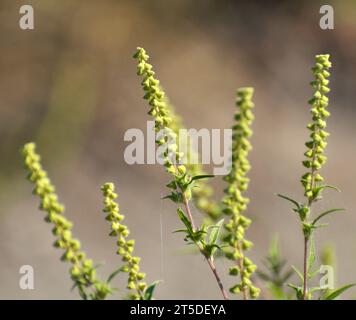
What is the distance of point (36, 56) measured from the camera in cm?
770

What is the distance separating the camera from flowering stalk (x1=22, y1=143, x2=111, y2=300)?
137 centimetres

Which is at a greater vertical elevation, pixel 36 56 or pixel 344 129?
pixel 36 56

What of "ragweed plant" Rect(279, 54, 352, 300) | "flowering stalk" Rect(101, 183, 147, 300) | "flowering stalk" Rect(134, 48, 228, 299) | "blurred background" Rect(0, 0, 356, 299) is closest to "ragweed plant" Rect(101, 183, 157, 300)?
"flowering stalk" Rect(101, 183, 147, 300)

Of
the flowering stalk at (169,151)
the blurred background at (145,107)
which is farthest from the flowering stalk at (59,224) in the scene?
the blurred background at (145,107)

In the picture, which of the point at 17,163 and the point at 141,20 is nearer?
the point at 17,163

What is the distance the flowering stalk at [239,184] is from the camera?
1325 millimetres

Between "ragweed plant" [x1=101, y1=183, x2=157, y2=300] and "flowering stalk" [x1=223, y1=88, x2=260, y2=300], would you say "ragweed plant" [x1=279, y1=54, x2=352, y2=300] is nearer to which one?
"flowering stalk" [x1=223, y1=88, x2=260, y2=300]

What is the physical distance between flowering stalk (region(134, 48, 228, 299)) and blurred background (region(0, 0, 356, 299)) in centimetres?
368

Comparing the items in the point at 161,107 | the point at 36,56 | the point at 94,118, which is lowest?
the point at 161,107

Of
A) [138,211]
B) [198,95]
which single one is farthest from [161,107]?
[198,95]

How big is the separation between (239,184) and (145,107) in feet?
19.8

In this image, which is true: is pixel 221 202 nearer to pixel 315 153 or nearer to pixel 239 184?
pixel 239 184

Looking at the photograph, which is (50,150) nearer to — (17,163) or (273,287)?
(17,163)

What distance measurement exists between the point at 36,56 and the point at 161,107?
6461 mm
